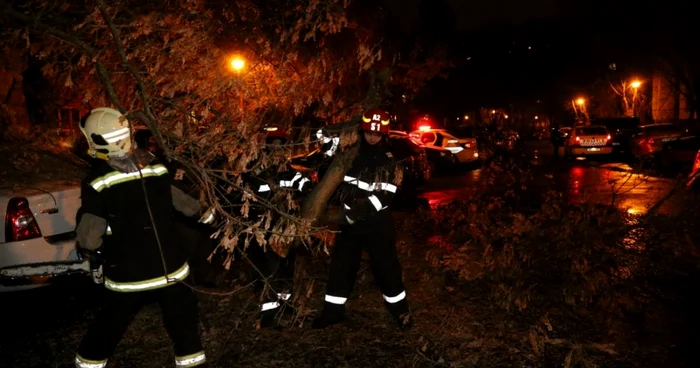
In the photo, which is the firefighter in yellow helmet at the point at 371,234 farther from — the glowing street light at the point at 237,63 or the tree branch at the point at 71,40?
the tree branch at the point at 71,40

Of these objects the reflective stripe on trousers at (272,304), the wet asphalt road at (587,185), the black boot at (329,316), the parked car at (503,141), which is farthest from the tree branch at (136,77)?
the parked car at (503,141)

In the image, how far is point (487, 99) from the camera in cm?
4784

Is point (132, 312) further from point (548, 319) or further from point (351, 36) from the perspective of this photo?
point (351, 36)

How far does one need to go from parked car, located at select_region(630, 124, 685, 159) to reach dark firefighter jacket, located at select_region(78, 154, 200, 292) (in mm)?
17728

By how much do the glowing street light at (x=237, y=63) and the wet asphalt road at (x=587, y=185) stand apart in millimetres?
5010

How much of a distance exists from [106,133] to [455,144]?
15501mm

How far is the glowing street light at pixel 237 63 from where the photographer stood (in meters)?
4.97

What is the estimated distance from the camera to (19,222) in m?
4.50

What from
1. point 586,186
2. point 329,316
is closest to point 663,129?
point 586,186

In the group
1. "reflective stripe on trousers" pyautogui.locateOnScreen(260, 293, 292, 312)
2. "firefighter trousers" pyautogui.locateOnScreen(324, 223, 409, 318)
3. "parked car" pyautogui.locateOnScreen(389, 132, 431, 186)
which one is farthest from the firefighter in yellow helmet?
"parked car" pyautogui.locateOnScreen(389, 132, 431, 186)

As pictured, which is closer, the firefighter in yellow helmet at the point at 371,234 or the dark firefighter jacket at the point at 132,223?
the dark firefighter jacket at the point at 132,223

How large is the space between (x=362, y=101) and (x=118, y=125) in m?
2.81

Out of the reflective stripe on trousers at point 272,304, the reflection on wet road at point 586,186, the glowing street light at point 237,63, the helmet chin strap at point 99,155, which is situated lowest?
the reflection on wet road at point 586,186

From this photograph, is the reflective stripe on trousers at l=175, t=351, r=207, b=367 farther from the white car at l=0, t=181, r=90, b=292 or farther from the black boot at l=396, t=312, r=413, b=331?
the black boot at l=396, t=312, r=413, b=331
